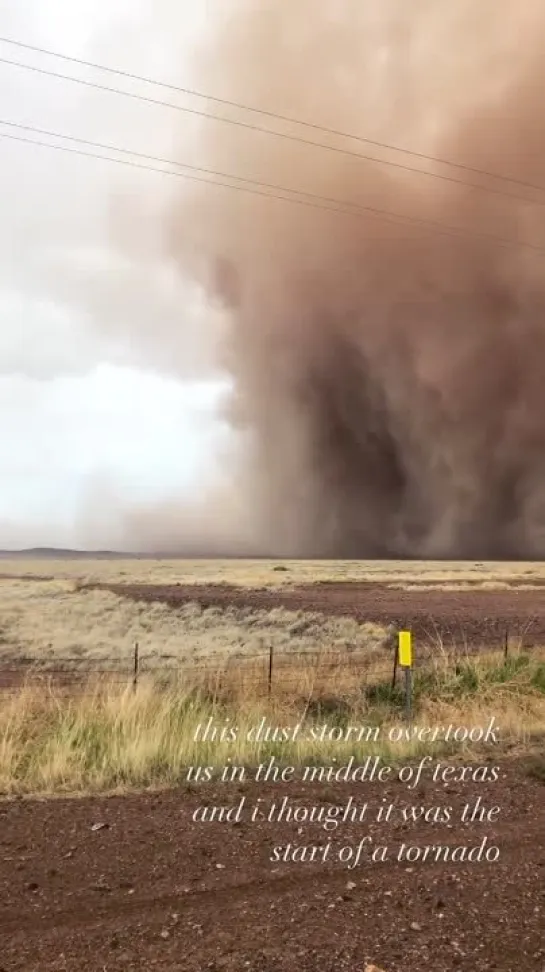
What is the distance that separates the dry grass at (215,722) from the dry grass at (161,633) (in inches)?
231

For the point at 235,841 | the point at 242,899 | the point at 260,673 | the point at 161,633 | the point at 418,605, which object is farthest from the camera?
the point at 418,605

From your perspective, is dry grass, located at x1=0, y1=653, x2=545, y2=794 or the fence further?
the fence

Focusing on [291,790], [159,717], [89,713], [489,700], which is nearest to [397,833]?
[291,790]

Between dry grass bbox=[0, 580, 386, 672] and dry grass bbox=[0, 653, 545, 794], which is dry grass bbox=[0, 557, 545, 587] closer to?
dry grass bbox=[0, 580, 386, 672]

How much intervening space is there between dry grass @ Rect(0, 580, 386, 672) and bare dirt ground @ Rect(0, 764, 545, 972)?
10.4 m

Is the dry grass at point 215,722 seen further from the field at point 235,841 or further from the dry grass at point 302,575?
the dry grass at point 302,575

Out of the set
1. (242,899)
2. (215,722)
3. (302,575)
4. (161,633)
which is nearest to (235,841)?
(242,899)

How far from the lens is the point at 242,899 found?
13.1ft

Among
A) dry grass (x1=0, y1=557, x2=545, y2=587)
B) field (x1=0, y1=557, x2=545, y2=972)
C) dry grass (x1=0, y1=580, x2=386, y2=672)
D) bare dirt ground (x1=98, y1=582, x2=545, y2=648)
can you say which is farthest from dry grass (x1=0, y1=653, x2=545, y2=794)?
dry grass (x1=0, y1=557, x2=545, y2=587)

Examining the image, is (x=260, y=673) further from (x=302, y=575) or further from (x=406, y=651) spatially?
(x=302, y=575)

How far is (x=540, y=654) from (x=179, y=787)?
9743mm

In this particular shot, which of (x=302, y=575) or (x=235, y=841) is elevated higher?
(x=302, y=575)

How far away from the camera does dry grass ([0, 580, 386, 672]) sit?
1769cm

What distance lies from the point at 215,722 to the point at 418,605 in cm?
2403
